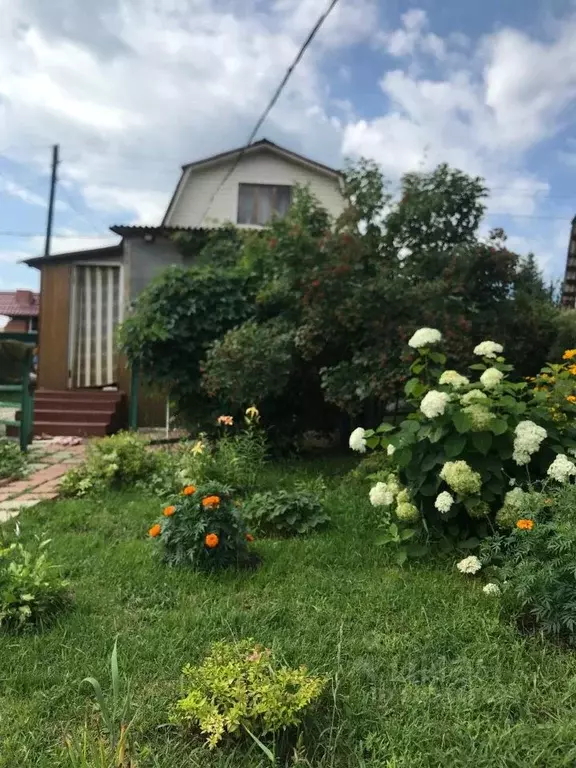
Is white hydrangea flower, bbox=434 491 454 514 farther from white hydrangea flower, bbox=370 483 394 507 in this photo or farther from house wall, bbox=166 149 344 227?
house wall, bbox=166 149 344 227

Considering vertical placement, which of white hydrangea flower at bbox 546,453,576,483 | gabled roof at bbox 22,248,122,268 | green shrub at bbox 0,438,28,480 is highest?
gabled roof at bbox 22,248,122,268

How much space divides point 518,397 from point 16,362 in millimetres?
5868

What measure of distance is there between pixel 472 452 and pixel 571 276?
4785 millimetres

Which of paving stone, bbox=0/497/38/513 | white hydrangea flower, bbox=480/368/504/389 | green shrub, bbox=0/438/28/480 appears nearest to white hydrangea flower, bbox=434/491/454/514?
white hydrangea flower, bbox=480/368/504/389

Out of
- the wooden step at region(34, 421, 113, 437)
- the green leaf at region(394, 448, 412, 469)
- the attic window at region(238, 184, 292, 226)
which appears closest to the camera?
the green leaf at region(394, 448, 412, 469)

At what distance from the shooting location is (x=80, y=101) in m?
6.84

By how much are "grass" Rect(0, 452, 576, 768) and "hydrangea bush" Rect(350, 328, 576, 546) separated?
0.30 meters

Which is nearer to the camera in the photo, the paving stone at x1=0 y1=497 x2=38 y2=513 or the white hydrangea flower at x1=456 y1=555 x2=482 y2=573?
the white hydrangea flower at x1=456 y1=555 x2=482 y2=573

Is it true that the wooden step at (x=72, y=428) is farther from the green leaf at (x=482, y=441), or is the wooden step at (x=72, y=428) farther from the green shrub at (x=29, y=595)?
the green leaf at (x=482, y=441)

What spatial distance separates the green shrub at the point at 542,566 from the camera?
80.6 inches

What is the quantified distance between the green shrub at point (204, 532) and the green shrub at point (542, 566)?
1.23 meters

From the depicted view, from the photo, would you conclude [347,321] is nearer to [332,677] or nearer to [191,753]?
[332,677]

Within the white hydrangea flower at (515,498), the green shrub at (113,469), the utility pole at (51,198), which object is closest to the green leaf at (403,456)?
the white hydrangea flower at (515,498)

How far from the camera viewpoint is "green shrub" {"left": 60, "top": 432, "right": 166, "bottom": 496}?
15.5ft
